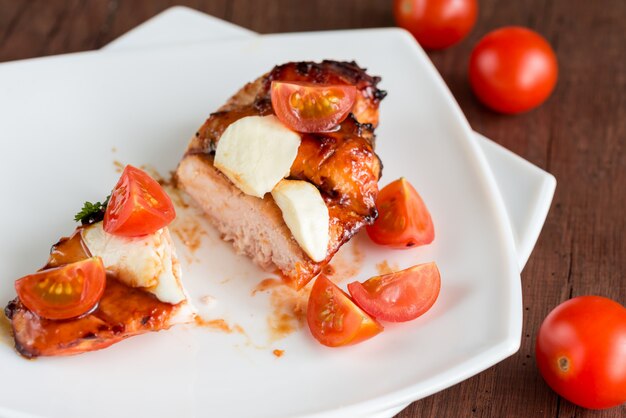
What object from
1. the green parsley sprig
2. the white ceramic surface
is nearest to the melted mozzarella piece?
the green parsley sprig

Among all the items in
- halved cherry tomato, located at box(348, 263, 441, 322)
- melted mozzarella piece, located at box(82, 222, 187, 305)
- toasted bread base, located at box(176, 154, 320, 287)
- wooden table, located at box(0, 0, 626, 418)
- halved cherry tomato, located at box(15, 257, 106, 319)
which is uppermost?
halved cherry tomato, located at box(15, 257, 106, 319)

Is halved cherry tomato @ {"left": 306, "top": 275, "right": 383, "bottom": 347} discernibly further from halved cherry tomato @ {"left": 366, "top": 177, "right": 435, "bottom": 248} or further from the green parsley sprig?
the green parsley sprig

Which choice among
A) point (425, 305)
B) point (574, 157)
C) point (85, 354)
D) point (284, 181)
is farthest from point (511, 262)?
point (85, 354)

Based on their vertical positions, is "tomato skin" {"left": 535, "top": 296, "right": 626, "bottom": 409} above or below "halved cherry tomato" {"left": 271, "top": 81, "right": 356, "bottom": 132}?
below

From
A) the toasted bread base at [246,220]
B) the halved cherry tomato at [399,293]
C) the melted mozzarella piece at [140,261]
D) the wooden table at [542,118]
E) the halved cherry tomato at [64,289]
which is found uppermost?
the halved cherry tomato at [64,289]

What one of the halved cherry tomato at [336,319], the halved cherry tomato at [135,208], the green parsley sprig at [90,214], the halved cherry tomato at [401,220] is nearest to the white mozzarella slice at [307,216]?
the halved cherry tomato at [336,319]

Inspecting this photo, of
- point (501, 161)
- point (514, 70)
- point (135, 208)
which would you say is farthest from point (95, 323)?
point (514, 70)

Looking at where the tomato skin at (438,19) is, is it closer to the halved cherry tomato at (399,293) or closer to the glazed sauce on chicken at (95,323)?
the halved cherry tomato at (399,293)
